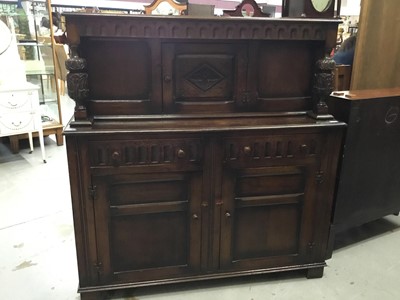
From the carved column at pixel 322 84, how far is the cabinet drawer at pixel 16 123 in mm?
2813

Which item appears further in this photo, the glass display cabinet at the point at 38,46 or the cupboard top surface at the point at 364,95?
the glass display cabinet at the point at 38,46

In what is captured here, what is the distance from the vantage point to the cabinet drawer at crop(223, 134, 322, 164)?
1693mm

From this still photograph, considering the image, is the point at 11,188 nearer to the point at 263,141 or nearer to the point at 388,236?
the point at 263,141

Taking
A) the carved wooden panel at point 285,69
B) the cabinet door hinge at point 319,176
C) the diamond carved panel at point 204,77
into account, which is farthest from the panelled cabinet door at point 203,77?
the cabinet door hinge at point 319,176

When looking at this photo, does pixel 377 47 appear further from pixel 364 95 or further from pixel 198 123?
pixel 198 123

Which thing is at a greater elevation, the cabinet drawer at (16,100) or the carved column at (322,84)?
the carved column at (322,84)

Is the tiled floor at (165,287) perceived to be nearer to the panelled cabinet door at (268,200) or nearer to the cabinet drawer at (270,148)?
the panelled cabinet door at (268,200)

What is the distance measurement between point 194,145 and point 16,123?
2.48 metres

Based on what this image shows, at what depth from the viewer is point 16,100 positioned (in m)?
3.30

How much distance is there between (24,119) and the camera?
3.43 meters

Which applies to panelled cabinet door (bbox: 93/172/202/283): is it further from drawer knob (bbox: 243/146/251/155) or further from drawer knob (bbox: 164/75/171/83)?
drawer knob (bbox: 164/75/171/83)

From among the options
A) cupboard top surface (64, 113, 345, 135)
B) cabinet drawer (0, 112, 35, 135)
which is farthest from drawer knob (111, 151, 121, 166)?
cabinet drawer (0, 112, 35, 135)

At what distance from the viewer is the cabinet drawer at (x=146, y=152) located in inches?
62.0

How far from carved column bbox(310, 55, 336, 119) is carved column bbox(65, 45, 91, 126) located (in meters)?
1.12
